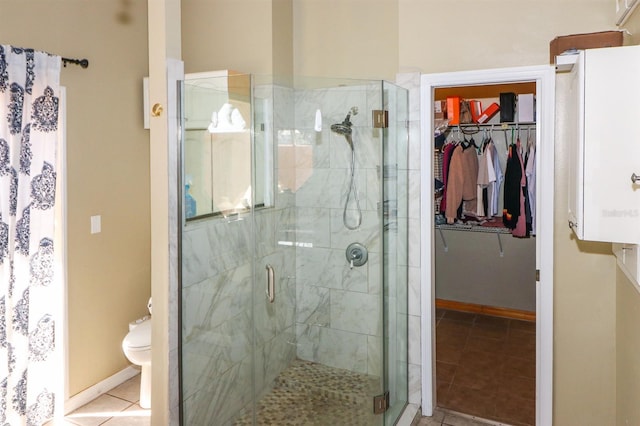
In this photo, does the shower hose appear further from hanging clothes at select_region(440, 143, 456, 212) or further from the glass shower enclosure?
hanging clothes at select_region(440, 143, 456, 212)

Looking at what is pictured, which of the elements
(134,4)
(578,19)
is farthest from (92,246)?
(578,19)

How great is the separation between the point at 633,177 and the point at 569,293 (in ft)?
3.59

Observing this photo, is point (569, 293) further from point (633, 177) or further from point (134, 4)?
point (134, 4)

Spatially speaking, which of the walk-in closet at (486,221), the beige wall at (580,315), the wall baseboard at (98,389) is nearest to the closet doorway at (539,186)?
the beige wall at (580,315)

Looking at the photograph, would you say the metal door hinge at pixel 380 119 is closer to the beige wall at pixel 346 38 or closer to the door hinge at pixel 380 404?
the beige wall at pixel 346 38

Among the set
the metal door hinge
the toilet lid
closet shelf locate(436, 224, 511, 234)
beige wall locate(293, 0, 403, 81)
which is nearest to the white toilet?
the toilet lid

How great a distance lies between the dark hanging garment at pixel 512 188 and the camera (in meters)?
4.20

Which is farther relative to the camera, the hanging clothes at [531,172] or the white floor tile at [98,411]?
the hanging clothes at [531,172]

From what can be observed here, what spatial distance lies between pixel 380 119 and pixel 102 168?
194 cm

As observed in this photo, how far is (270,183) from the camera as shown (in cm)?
281

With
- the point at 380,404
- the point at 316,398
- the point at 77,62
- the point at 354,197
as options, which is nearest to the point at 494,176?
the point at 354,197

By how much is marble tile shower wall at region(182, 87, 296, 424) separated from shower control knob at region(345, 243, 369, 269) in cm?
38

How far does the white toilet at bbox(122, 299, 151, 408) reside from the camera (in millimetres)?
2881

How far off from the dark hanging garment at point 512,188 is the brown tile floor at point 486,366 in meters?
1.03
